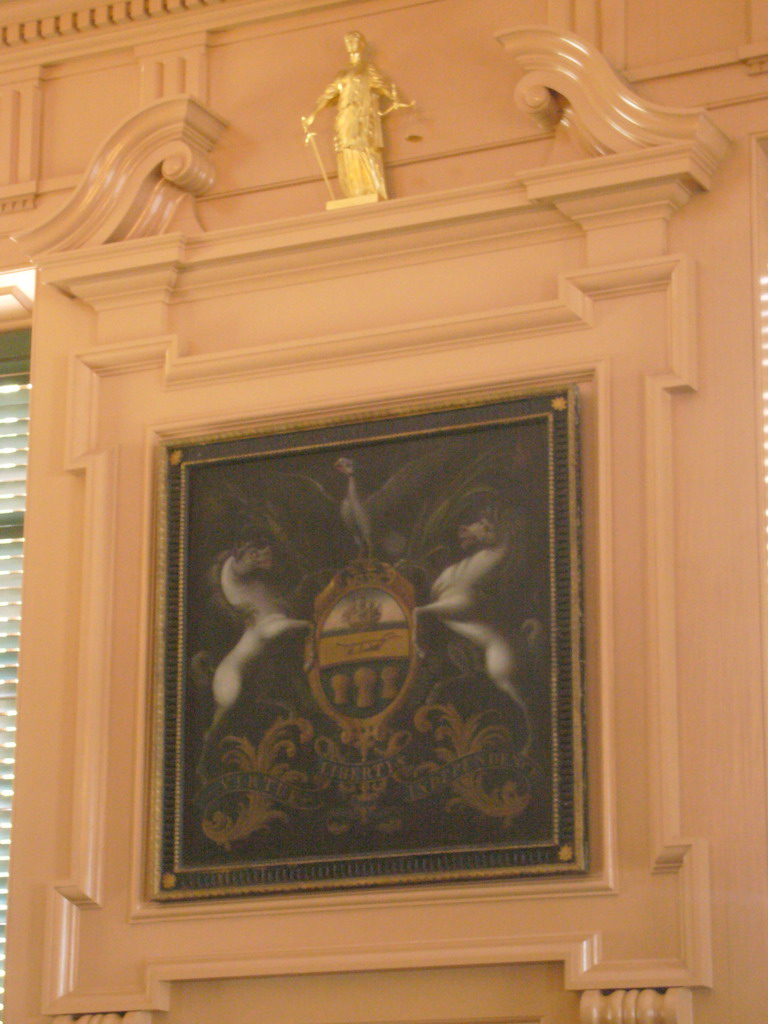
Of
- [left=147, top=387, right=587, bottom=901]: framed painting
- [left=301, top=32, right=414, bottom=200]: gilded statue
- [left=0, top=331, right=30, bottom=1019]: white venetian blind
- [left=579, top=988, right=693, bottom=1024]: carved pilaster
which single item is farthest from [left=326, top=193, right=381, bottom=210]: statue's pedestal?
[left=579, top=988, right=693, bottom=1024]: carved pilaster

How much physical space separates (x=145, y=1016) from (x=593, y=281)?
2693 millimetres

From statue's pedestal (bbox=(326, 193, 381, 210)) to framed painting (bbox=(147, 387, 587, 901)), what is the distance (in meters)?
0.76

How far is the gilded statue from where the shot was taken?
20.6 feet

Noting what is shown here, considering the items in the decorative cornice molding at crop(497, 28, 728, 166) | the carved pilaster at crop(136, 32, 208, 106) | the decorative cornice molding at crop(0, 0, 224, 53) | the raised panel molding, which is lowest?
the raised panel molding

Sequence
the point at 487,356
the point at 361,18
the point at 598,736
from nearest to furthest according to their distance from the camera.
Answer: the point at 598,736 → the point at 487,356 → the point at 361,18

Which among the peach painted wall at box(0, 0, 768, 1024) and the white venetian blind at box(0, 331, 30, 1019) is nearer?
the peach painted wall at box(0, 0, 768, 1024)

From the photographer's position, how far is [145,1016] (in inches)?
231

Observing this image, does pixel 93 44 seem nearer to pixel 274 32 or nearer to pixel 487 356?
pixel 274 32

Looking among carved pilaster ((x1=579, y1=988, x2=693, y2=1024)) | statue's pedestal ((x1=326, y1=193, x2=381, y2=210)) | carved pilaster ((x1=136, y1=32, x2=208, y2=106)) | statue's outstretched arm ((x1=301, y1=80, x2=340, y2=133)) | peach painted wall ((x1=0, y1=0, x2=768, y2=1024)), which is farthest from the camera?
carved pilaster ((x1=136, y1=32, x2=208, y2=106))

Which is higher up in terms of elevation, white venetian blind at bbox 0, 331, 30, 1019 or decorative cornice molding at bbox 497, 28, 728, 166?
decorative cornice molding at bbox 497, 28, 728, 166

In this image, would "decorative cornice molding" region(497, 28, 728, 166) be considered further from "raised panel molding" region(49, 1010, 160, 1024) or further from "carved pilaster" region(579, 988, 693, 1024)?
"raised panel molding" region(49, 1010, 160, 1024)

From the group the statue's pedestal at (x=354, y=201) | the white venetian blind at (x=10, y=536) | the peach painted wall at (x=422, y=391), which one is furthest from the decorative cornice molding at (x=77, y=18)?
the white venetian blind at (x=10, y=536)

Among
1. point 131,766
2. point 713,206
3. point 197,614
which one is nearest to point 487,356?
point 713,206

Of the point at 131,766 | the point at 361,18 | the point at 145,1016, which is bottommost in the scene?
the point at 145,1016
